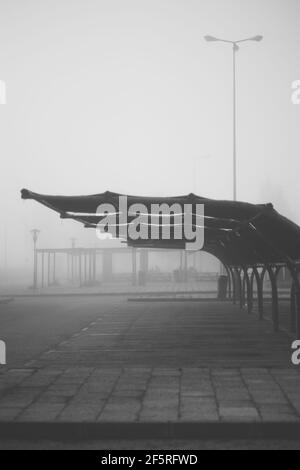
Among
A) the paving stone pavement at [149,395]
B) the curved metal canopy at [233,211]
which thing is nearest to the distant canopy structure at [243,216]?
the curved metal canopy at [233,211]

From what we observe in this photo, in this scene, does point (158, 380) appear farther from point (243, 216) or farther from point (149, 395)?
point (243, 216)

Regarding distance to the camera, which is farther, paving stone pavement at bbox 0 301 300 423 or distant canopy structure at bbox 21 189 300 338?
distant canopy structure at bbox 21 189 300 338

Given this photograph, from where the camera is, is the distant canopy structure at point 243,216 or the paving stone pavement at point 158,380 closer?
the paving stone pavement at point 158,380

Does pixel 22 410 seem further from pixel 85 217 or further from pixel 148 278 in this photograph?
pixel 148 278

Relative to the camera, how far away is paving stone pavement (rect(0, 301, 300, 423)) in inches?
203

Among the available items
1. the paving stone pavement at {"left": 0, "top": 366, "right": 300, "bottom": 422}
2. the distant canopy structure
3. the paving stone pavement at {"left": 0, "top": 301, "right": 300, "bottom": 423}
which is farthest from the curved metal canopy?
the paving stone pavement at {"left": 0, "top": 366, "right": 300, "bottom": 422}

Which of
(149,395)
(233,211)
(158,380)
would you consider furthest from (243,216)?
(149,395)

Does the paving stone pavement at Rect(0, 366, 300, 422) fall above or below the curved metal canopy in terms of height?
below

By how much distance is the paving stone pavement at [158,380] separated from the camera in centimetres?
514

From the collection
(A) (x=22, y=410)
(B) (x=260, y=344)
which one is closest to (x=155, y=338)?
(B) (x=260, y=344)

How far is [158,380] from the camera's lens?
6.61 m

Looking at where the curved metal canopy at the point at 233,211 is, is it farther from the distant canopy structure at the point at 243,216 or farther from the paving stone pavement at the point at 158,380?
the paving stone pavement at the point at 158,380

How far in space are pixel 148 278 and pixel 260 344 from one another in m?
41.6

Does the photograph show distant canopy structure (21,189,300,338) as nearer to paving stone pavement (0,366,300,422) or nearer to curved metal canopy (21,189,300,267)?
curved metal canopy (21,189,300,267)
